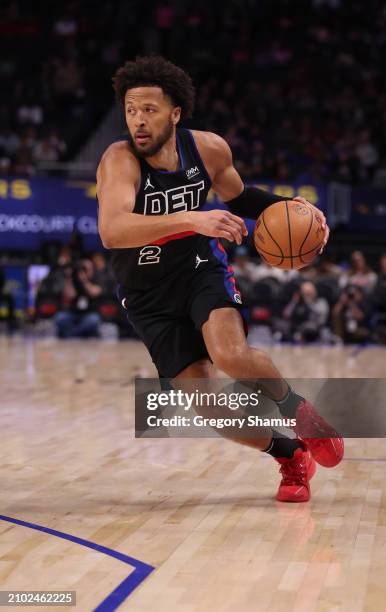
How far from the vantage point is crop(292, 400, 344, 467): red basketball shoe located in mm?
4594

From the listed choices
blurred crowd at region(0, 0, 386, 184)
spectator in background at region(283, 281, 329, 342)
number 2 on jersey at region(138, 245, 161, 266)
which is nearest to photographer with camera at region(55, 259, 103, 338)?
spectator in background at region(283, 281, 329, 342)

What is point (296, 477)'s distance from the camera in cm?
456

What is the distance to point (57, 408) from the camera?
7.86 metres

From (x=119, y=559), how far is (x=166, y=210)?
5.50 feet

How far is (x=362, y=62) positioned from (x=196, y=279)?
17344 mm

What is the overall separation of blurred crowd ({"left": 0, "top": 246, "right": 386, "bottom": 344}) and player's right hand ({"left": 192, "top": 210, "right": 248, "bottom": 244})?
422 inches

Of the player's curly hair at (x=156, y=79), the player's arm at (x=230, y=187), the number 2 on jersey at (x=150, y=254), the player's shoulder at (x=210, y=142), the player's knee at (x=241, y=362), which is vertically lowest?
the player's knee at (x=241, y=362)

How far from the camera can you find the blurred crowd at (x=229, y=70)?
63.2 ft

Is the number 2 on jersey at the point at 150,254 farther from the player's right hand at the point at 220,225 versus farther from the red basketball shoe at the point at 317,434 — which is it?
the red basketball shoe at the point at 317,434

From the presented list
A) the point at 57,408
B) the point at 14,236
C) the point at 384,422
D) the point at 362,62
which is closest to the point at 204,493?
the point at 384,422

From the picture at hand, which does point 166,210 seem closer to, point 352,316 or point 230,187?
point 230,187

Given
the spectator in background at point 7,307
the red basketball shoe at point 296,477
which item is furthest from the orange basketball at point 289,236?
the spectator in background at point 7,307

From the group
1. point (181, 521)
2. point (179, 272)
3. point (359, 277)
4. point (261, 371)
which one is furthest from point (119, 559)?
point (359, 277)

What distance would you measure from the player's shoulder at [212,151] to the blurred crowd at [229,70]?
1334cm
